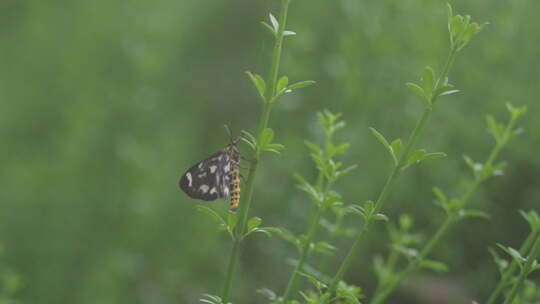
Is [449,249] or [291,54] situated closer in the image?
[449,249]

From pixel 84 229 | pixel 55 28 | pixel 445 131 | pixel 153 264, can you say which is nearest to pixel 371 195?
pixel 445 131

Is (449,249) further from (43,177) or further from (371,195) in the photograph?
(43,177)

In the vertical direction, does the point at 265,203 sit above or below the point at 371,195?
below

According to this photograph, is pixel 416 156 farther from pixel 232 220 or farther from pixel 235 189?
pixel 235 189

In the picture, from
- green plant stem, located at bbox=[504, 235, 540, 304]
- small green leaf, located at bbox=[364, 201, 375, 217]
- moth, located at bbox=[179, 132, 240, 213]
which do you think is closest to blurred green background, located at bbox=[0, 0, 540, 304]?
moth, located at bbox=[179, 132, 240, 213]

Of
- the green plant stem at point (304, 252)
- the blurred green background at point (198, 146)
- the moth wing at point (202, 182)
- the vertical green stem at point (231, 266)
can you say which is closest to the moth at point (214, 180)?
the moth wing at point (202, 182)

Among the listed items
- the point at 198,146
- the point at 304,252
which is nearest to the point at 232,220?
the point at 304,252
